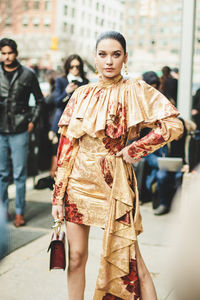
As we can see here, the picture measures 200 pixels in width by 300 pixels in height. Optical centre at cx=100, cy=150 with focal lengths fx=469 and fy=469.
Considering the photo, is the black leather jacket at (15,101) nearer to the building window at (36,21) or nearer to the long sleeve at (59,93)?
the long sleeve at (59,93)

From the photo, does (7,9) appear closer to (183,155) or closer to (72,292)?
(183,155)

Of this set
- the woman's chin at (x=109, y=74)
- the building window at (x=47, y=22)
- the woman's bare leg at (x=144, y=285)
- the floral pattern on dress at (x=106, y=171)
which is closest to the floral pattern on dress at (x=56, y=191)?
the floral pattern on dress at (x=106, y=171)

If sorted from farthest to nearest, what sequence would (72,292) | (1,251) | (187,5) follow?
1. (187,5)
2. (72,292)
3. (1,251)

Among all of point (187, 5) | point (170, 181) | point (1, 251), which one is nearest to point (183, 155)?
point (170, 181)

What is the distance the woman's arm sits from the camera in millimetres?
2564

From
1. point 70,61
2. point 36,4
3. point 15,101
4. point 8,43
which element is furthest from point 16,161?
point 36,4

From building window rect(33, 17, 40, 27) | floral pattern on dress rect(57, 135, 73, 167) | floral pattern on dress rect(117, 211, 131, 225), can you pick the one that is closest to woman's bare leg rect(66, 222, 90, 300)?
floral pattern on dress rect(117, 211, 131, 225)

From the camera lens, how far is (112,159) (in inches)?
105

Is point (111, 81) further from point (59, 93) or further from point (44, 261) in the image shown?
point (59, 93)

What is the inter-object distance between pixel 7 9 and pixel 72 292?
1689 inches

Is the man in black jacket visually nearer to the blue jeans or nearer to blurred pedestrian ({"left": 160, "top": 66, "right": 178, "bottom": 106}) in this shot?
the blue jeans

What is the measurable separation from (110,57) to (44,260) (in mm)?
2317

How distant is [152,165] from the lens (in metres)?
6.37

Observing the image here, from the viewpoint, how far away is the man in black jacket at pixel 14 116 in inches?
207
